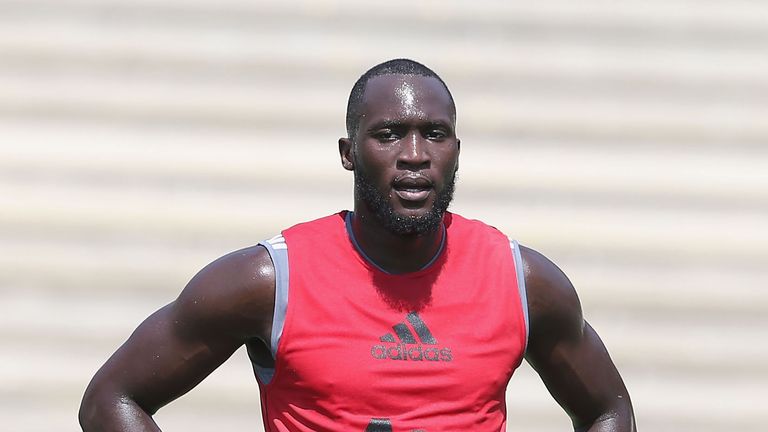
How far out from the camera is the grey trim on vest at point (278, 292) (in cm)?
303

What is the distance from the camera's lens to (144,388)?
3.10m

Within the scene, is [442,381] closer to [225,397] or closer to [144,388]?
[144,388]

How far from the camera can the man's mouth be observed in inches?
118

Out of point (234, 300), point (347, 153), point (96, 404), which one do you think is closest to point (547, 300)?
point (347, 153)

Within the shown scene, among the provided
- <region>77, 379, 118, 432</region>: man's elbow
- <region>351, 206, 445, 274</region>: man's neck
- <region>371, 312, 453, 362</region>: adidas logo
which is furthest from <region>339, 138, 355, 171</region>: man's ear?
<region>77, 379, 118, 432</region>: man's elbow

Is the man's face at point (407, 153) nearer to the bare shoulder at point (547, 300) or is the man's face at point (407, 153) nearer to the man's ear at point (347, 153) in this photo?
the man's ear at point (347, 153)

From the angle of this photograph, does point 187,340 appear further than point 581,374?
No

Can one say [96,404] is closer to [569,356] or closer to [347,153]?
[347,153]

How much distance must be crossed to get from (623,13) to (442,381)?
2.30 metres

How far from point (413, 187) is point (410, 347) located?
0.35 m

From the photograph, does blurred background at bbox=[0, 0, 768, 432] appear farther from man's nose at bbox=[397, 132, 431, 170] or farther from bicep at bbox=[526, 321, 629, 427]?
man's nose at bbox=[397, 132, 431, 170]

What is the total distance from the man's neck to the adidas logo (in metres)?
0.14

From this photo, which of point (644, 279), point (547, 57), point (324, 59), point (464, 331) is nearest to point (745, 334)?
point (644, 279)

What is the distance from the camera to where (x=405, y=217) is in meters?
3.02
